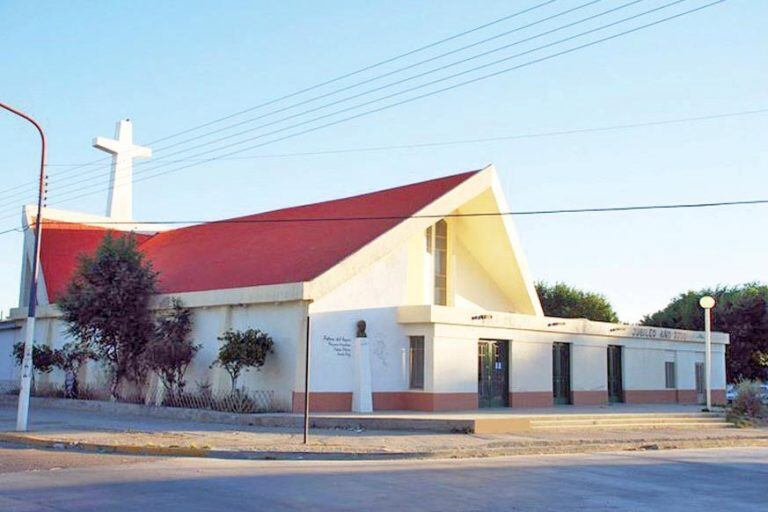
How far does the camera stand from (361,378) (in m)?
23.7

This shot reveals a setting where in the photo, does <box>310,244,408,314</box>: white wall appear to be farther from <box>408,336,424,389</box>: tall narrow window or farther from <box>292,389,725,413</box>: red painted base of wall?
<box>292,389,725,413</box>: red painted base of wall

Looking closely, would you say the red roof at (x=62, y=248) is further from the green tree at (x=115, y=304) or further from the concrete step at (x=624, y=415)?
the concrete step at (x=624, y=415)

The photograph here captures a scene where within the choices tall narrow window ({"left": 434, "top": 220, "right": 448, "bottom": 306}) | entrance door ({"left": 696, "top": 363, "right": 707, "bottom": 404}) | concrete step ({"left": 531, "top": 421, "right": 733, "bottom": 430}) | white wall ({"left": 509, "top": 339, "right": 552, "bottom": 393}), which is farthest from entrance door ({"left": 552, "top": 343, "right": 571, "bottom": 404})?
entrance door ({"left": 696, "top": 363, "right": 707, "bottom": 404})

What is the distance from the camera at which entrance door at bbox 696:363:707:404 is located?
1382 inches

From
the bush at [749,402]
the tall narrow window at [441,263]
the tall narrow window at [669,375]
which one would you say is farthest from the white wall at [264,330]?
the tall narrow window at [669,375]

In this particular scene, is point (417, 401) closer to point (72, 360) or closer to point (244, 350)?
point (244, 350)

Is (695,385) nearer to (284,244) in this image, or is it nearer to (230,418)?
(284,244)

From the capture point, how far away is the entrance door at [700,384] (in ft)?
115

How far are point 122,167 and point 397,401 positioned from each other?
2420 centimetres

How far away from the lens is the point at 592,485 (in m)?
12.6

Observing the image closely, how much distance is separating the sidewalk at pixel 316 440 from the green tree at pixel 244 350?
2.13 metres

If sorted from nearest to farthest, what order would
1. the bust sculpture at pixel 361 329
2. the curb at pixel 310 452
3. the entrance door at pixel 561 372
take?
the curb at pixel 310 452
the bust sculpture at pixel 361 329
the entrance door at pixel 561 372

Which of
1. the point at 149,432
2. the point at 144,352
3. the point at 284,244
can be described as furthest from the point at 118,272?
the point at 149,432

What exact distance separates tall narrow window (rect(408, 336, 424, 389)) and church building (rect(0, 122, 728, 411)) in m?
0.05
